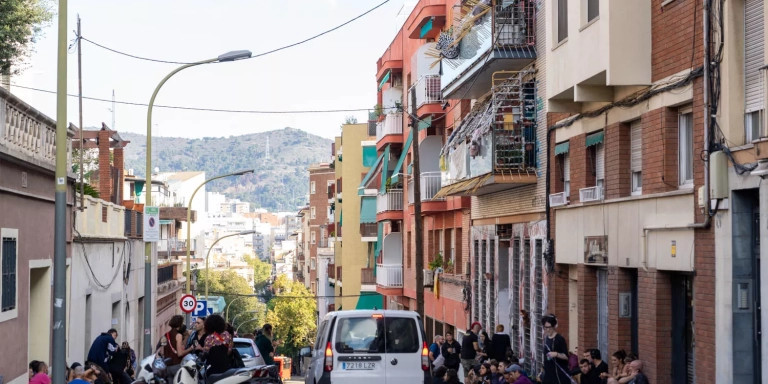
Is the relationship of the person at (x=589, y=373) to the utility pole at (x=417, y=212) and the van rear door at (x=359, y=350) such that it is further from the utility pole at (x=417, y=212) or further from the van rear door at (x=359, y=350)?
the utility pole at (x=417, y=212)

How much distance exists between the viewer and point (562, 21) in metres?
22.1

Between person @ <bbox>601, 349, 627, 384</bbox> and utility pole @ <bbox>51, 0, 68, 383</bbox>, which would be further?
person @ <bbox>601, 349, 627, 384</bbox>

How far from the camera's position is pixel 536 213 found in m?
26.7

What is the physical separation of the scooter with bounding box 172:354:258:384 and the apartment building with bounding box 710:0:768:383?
6264mm

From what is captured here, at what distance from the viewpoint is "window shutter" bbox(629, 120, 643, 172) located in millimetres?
19375

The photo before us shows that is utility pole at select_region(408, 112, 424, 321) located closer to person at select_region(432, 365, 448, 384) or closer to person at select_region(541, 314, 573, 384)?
person at select_region(432, 365, 448, 384)

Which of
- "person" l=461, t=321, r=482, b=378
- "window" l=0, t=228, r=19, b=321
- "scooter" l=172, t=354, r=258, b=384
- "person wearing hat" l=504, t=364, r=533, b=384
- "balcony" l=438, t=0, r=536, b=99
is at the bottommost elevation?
"person" l=461, t=321, r=482, b=378

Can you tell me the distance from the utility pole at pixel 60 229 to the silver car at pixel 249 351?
29.0 feet

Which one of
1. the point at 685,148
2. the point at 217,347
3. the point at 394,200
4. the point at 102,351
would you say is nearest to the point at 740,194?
the point at 685,148

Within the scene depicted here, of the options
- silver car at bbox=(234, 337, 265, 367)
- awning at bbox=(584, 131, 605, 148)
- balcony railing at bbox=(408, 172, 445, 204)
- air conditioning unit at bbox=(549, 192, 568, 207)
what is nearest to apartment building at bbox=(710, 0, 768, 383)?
awning at bbox=(584, 131, 605, 148)

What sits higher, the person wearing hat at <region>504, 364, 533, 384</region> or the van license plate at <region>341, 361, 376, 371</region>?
the van license plate at <region>341, 361, 376, 371</region>

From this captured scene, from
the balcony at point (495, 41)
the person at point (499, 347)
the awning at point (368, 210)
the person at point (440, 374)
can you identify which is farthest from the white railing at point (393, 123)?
the person at point (440, 374)

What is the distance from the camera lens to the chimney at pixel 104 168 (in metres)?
37.3

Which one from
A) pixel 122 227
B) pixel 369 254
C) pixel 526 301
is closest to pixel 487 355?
pixel 526 301
